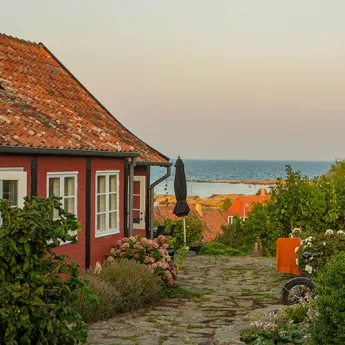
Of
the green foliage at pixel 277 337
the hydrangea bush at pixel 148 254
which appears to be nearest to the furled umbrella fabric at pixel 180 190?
the hydrangea bush at pixel 148 254

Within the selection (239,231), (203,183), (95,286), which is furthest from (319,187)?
(203,183)

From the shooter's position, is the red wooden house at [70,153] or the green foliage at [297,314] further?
the red wooden house at [70,153]

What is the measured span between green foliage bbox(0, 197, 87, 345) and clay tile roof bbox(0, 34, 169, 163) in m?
4.42

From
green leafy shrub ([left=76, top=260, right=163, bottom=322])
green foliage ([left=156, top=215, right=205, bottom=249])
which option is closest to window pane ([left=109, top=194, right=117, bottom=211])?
green leafy shrub ([left=76, top=260, right=163, bottom=322])

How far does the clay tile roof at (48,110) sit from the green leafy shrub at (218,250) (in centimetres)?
414

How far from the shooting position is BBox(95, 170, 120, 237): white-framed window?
1286 centimetres

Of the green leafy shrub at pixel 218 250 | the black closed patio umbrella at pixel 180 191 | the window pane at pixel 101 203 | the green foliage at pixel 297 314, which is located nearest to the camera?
the green foliage at pixel 297 314

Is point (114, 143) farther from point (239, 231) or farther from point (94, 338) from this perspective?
point (239, 231)

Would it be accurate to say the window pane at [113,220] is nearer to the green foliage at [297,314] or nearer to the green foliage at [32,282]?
the green foliage at [297,314]

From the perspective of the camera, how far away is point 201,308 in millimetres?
10812

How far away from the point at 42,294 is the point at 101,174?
285 inches

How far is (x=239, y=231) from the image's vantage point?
2048cm

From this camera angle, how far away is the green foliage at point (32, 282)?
541 cm

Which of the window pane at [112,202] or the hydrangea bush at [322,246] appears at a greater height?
the window pane at [112,202]
